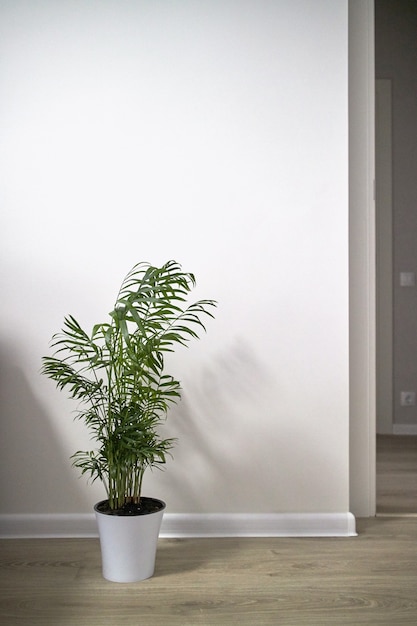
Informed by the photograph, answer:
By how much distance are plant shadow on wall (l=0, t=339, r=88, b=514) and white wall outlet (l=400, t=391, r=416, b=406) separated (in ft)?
8.59

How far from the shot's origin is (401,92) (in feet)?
14.4

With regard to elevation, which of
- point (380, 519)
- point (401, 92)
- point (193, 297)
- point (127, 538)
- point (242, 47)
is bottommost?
point (380, 519)

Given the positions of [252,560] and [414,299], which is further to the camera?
[414,299]

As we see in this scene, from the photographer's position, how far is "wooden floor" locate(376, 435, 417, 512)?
108 inches

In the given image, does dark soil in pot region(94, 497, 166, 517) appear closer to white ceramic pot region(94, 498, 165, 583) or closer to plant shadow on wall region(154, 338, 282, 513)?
white ceramic pot region(94, 498, 165, 583)

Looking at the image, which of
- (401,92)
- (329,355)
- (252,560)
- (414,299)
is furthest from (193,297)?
(401,92)

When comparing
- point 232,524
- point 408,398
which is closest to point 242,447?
point 232,524

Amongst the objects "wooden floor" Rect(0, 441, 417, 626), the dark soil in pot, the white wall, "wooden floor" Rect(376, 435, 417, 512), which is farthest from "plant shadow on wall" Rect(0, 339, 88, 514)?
"wooden floor" Rect(376, 435, 417, 512)

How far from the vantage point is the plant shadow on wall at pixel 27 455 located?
2393 mm

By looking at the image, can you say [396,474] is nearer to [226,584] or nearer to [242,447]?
[242,447]

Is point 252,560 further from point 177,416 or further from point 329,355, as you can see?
point 329,355

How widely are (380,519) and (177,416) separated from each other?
0.90m

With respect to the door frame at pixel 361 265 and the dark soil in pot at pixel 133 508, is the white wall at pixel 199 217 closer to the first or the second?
the door frame at pixel 361 265

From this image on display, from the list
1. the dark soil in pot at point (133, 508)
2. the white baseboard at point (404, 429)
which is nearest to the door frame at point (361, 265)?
the dark soil in pot at point (133, 508)
